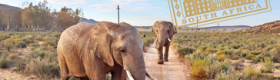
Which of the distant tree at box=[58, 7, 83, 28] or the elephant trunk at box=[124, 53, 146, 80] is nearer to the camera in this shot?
the elephant trunk at box=[124, 53, 146, 80]

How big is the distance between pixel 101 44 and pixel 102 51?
118mm

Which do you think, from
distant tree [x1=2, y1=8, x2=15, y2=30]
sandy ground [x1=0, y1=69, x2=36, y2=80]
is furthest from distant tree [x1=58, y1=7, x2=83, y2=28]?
sandy ground [x1=0, y1=69, x2=36, y2=80]

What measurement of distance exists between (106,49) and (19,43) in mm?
11810

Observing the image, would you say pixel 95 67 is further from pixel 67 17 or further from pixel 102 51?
pixel 67 17

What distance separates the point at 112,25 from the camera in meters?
3.02

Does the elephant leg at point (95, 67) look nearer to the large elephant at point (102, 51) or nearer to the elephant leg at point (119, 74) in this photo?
the large elephant at point (102, 51)

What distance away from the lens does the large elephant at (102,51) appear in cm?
268

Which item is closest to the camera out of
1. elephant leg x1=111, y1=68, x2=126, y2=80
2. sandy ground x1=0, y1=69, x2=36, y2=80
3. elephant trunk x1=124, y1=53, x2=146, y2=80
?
elephant trunk x1=124, y1=53, x2=146, y2=80

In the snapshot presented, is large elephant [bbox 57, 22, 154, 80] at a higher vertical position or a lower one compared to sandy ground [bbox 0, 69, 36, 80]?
higher

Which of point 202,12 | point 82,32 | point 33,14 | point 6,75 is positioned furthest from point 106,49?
point 33,14

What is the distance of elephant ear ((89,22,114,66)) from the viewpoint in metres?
2.86

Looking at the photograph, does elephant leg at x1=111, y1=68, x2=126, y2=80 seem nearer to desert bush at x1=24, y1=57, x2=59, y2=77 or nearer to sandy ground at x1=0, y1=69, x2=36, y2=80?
desert bush at x1=24, y1=57, x2=59, y2=77

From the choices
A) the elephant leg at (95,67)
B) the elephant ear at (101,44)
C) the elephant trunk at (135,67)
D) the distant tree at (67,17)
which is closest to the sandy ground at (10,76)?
the elephant leg at (95,67)

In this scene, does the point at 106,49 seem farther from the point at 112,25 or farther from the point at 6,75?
the point at 6,75
